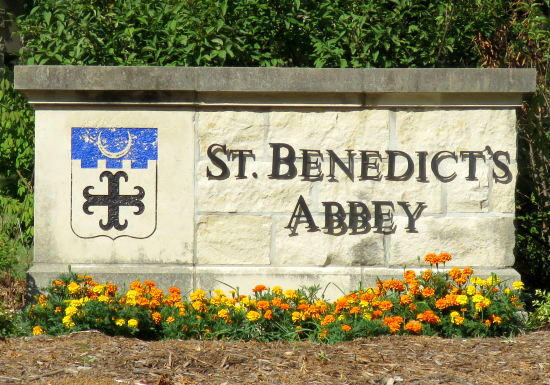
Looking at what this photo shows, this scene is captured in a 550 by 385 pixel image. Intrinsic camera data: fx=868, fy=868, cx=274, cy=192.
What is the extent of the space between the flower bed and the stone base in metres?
0.26

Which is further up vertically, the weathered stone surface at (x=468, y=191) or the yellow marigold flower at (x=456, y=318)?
the weathered stone surface at (x=468, y=191)

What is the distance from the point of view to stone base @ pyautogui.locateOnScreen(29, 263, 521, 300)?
579 centimetres

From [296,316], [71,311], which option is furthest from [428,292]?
[71,311]

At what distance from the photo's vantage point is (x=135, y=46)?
22.8 feet

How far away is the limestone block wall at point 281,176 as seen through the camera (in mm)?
5809

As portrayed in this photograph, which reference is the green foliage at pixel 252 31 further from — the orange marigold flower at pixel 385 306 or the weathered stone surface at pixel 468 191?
the orange marigold flower at pixel 385 306

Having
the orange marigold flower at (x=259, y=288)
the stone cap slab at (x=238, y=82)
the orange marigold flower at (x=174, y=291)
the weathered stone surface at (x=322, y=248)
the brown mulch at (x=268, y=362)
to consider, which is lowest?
the brown mulch at (x=268, y=362)

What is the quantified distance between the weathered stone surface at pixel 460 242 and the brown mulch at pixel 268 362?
979 mm

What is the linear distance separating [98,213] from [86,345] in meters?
1.41

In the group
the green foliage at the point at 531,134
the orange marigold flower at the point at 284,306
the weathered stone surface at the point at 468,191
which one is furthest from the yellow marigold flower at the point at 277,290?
the green foliage at the point at 531,134

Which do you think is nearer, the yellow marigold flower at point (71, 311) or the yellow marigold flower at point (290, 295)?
the yellow marigold flower at point (71, 311)

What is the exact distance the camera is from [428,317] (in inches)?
203

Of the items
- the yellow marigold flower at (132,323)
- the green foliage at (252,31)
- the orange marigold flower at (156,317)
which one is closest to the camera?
the yellow marigold flower at (132,323)

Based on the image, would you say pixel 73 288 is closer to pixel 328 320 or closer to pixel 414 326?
pixel 328 320
